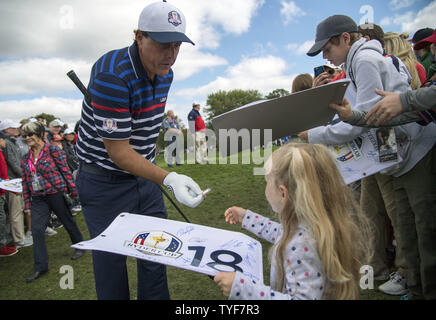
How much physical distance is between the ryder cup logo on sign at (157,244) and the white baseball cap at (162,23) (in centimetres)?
106

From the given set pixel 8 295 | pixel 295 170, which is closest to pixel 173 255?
pixel 295 170

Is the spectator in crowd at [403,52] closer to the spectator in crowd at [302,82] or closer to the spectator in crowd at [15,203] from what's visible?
the spectator in crowd at [302,82]

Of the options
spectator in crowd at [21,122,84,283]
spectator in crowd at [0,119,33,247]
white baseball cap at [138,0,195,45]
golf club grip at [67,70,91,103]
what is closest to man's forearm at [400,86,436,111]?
white baseball cap at [138,0,195,45]

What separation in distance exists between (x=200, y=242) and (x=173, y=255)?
0.23 meters

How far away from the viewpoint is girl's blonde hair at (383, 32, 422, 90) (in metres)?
2.70

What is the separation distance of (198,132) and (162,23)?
10181mm

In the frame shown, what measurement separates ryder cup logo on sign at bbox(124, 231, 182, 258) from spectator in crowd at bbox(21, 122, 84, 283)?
3.11 metres

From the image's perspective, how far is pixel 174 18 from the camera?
5.99ft

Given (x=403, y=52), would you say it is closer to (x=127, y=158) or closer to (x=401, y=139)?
(x=401, y=139)

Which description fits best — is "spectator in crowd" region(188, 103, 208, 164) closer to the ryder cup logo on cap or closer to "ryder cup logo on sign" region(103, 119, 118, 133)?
the ryder cup logo on cap

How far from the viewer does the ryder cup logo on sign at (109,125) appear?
1.79 m

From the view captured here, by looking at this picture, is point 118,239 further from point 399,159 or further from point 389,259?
point 389,259

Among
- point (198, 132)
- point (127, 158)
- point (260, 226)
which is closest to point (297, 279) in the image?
point (260, 226)

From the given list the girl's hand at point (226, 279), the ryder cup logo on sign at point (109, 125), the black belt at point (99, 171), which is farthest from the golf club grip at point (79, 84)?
the girl's hand at point (226, 279)
